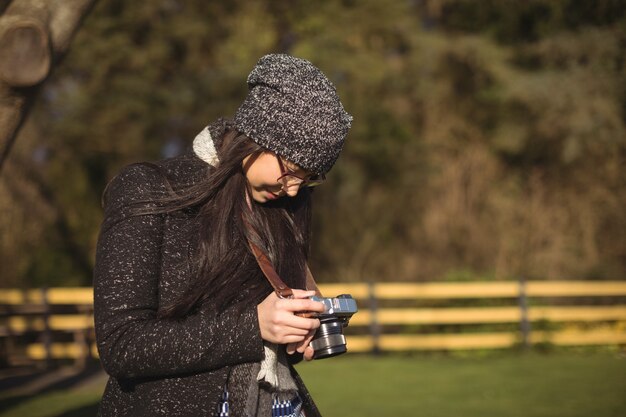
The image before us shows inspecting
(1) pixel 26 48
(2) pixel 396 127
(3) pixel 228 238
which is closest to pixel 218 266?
(3) pixel 228 238

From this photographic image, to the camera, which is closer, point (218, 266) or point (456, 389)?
point (218, 266)

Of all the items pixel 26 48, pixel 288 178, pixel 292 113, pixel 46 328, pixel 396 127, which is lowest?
pixel 46 328

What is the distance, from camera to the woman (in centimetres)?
174

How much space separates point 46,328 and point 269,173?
37.4 feet

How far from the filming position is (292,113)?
192 cm

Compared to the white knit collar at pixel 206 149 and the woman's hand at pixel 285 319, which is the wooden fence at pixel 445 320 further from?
the woman's hand at pixel 285 319

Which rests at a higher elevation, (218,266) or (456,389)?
(218,266)

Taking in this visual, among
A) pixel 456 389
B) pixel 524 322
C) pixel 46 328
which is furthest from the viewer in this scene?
pixel 524 322

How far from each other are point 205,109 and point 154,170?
14.0 meters

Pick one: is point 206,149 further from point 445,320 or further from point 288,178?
point 445,320

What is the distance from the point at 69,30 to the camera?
4.58 metres

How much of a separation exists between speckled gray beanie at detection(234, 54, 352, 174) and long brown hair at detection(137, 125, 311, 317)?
0.17 ft

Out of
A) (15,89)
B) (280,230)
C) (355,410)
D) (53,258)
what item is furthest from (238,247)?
(53,258)

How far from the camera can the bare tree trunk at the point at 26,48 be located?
418 centimetres
